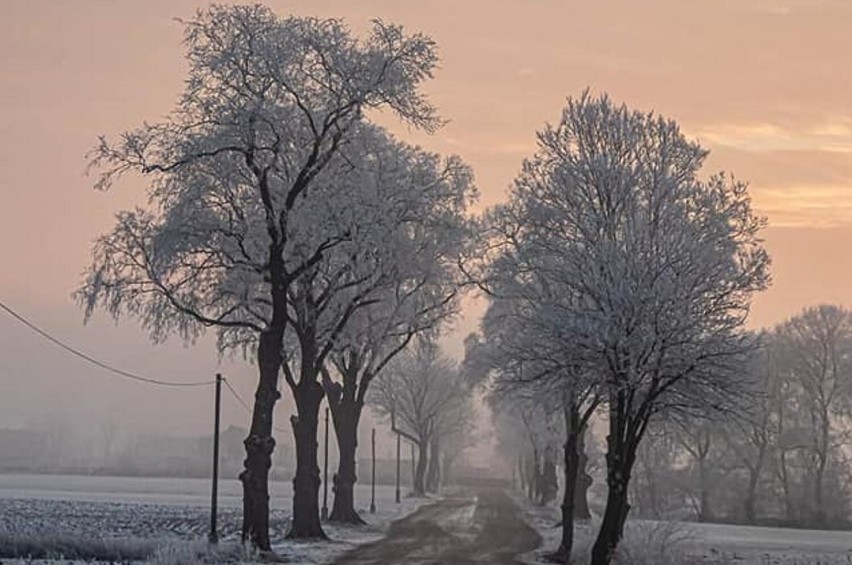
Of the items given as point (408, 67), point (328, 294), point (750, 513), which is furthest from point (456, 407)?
point (408, 67)

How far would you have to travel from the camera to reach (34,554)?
2753 cm

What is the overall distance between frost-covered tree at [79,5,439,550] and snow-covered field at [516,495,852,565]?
388 inches

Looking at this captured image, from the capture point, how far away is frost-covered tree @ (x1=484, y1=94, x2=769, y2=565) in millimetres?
28766

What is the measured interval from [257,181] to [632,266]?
11.2 m

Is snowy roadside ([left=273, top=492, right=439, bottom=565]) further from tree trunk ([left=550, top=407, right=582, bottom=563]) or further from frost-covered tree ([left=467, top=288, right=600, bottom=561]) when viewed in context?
frost-covered tree ([left=467, top=288, right=600, bottom=561])

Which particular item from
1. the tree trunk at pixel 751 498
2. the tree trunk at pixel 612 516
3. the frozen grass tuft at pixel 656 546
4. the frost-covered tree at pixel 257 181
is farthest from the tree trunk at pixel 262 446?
the tree trunk at pixel 751 498

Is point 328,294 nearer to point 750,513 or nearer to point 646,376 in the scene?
point 646,376

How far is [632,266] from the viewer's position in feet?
97.6

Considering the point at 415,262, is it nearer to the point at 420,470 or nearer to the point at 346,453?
the point at 346,453

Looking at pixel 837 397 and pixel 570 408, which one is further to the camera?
pixel 837 397

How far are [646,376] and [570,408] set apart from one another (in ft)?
23.6

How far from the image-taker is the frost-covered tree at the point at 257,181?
3122 centimetres

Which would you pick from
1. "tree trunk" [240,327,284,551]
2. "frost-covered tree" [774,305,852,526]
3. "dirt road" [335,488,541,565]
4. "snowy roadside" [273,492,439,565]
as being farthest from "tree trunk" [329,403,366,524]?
"frost-covered tree" [774,305,852,526]

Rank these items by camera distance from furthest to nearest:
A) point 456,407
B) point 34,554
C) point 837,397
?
1. point 456,407
2. point 837,397
3. point 34,554
